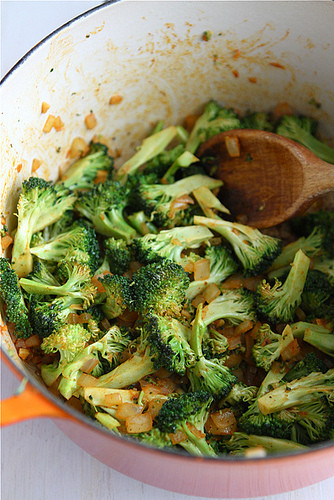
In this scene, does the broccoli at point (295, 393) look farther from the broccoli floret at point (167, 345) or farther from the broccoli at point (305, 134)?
the broccoli at point (305, 134)

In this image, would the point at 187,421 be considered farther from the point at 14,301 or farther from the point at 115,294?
the point at 14,301

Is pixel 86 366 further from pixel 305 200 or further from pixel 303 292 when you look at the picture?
pixel 305 200

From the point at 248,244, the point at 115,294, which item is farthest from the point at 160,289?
the point at 248,244

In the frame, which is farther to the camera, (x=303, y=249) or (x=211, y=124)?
(x=211, y=124)

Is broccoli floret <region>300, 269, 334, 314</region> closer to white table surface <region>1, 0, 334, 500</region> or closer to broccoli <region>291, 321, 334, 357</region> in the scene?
broccoli <region>291, 321, 334, 357</region>

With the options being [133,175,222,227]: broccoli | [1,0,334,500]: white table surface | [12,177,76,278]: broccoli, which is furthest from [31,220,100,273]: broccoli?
[1,0,334,500]: white table surface

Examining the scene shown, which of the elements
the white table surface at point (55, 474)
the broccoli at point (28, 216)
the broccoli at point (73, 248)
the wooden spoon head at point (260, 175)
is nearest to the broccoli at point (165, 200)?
the wooden spoon head at point (260, 175)

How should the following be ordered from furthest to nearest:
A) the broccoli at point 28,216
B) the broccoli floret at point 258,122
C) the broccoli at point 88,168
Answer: the broccoli floret at point 258,122 → the broccoli at point 88,168 → the broccoli at point 28,216
